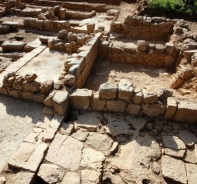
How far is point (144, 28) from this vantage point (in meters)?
11.6

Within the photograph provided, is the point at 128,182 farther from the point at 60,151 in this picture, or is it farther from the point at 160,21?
the point at 160,21

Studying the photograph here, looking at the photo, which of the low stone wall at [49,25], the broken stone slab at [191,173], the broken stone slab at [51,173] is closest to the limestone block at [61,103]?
the broken stone slab at [51,173]

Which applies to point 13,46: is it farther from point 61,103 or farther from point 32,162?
point 32,162

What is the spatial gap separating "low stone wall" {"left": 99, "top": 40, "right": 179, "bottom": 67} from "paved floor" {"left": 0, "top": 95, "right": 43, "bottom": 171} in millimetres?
4551

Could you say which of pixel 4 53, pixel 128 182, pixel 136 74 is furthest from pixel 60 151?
pixel 4 53

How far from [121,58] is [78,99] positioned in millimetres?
4378

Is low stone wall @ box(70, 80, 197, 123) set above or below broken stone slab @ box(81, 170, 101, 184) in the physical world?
above

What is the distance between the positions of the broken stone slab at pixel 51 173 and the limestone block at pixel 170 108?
9.86 feet

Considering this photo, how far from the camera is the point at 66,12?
14.6 metres

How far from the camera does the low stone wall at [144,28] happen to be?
1143 cm

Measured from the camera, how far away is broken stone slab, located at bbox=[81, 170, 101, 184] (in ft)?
13.3

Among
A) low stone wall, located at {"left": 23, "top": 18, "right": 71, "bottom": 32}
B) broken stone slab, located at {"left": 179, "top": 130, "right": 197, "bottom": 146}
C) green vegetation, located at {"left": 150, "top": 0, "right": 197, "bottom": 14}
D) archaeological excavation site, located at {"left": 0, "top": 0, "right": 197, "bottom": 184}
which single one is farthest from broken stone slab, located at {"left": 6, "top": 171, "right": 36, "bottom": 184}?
green vegetation, located at {"left": 150, "top": 0, "right": 197, "bottom": 14}

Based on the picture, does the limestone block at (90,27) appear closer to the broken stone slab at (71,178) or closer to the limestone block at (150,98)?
the limestone block at (150,98)

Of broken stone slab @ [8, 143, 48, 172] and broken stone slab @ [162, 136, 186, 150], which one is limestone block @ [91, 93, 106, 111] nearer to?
broken stone slab @ [162, 136, 186, 150]
